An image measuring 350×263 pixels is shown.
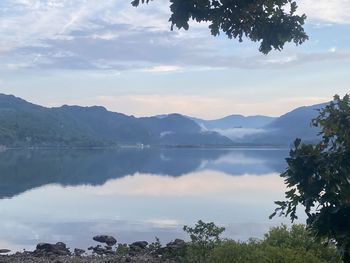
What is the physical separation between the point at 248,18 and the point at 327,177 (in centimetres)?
194

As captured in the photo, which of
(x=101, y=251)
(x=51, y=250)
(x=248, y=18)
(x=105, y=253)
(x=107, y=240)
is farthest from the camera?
(x=107, y=240)

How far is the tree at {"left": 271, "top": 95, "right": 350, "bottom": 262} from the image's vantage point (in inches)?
171

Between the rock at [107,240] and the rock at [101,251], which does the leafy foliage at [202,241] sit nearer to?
the rock at [101,251]

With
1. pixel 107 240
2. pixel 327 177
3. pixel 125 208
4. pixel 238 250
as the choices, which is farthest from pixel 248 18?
pixel 125 208

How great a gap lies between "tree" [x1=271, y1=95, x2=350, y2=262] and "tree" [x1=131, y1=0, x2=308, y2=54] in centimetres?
102

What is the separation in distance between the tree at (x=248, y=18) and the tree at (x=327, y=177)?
1015 mm

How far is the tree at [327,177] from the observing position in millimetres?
4336

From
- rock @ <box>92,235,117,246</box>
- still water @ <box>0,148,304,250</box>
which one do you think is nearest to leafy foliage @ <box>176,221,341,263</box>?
rock @ <box>92,235,117,246</box>

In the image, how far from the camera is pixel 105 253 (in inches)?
704

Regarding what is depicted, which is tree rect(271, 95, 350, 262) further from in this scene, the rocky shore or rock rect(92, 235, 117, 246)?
rock rect(92, 235, 117, 246)

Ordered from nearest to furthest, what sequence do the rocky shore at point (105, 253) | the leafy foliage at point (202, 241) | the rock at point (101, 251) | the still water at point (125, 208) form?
the leafy foliage at point (202, 241), the rocky shore at point (105, 253), the rock at point (101, 251), the still water at point (125, 208)

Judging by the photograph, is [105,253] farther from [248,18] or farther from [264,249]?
[248,18]

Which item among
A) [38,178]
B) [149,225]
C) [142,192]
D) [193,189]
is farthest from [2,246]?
[38,178]

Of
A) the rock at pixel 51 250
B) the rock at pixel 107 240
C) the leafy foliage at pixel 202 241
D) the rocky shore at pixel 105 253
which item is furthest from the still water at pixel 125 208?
the leafy foliage at pixel 202 241
